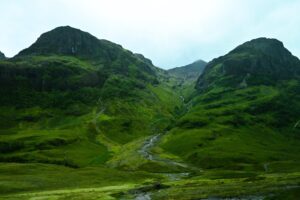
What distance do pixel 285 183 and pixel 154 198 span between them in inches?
1798

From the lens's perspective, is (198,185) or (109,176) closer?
(198,185)

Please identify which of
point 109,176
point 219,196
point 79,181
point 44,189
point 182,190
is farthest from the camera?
point 109,176

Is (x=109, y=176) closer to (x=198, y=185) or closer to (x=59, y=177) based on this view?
(x=59, y=177)

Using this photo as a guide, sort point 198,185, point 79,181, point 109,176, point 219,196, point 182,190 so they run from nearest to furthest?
point 219,196
point 182,190
point 198,185
point 79,181
point 109,176

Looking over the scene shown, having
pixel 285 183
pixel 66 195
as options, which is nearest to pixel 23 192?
pixel 66 195

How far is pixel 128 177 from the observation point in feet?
636

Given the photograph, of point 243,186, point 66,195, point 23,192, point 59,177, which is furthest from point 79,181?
point 243,186

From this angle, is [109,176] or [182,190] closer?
[182,190]

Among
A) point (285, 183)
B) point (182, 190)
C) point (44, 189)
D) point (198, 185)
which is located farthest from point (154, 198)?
point (44, 189)

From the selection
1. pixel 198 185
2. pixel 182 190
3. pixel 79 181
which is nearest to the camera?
pixel 182 190

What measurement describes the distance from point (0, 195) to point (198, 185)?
69683mm

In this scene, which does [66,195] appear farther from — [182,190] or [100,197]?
[182,190]

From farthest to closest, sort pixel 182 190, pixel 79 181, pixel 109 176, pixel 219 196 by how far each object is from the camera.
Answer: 1. pixel 109 176
2. pixel 79 181
3. pixel 182 190
4. pixel 219 196

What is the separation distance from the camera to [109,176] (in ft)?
647
